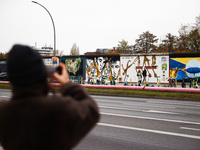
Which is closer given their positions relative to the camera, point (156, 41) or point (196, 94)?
point (196, 94)

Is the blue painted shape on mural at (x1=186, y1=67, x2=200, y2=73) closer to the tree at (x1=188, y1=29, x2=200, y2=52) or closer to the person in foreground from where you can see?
the tree at (x1=188, y1=29, x2=200, y2=52)

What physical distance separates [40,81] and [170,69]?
2727 cm

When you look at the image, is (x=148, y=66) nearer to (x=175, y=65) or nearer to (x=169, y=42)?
(x=175, y=65)

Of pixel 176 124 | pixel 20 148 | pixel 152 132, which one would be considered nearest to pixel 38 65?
pixel 20 148

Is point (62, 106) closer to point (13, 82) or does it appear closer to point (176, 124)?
point (13, 82)

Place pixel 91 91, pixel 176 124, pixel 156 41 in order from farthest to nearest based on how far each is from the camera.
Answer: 1. pixel 156 41
2. pixel 91 91
3. pixel 176 124

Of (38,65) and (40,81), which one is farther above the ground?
(38,65)

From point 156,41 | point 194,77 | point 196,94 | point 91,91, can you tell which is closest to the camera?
point 196,94

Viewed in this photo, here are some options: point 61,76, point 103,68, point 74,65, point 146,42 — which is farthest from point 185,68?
point 146,42

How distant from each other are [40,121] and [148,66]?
2780cm

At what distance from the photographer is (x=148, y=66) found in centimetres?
2833

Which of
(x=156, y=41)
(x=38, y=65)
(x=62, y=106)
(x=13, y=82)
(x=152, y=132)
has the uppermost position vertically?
(x=156, y=41)

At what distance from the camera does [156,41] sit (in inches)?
2618

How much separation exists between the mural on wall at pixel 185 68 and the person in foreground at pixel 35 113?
26258 mm
